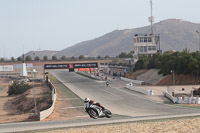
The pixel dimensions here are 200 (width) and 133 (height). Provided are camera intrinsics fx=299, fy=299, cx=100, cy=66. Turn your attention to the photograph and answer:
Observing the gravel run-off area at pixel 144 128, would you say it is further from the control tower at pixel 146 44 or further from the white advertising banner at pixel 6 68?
the white advertising banner at pixel 6 68

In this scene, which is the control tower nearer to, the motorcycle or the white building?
the white building

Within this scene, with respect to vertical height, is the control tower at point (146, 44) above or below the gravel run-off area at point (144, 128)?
above

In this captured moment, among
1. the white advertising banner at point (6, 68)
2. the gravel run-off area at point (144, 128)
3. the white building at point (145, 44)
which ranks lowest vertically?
the gravel run-off area at point (144, 128)

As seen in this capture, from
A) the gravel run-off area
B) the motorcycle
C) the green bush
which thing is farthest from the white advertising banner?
the gravel run-off area

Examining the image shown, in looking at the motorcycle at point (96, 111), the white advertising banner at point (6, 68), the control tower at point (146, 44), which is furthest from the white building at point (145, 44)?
the motorcycle at point (96, 111)

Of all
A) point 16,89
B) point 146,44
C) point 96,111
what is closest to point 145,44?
point 146,44

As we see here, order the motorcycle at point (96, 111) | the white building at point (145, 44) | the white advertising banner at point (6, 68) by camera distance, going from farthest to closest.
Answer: the white advertising banner at point (6, 68), the white building at point (145, 44), the motorcycle at point (96, 111)

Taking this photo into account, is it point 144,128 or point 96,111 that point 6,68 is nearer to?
point 96,111

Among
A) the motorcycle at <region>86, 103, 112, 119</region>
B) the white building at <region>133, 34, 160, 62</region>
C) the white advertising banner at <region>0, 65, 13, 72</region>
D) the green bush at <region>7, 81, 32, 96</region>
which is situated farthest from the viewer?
the white advertising banner at <region>0, 65, 13, 72</region>

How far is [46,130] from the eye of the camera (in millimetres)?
19000

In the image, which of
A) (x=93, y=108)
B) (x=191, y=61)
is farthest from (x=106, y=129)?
(x=191, y=61)

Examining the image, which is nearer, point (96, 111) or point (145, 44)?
point (96, 111)

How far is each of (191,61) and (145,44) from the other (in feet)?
110

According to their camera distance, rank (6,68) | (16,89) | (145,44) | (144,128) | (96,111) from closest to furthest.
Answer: (144,128) → (96,111) → (16,89) → (145,44) → (6,68)
